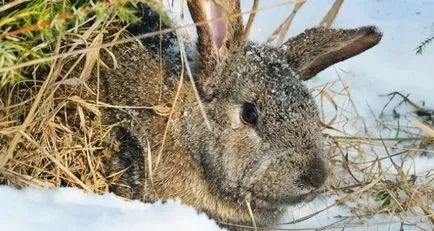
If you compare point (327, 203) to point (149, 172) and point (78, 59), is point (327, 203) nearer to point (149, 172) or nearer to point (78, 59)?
point (149, 172)

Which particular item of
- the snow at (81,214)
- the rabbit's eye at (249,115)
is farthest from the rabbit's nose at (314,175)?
the snow at (81,214)

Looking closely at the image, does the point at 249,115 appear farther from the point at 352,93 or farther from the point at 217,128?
the point at 352,93

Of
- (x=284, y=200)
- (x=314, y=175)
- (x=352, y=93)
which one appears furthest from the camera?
(x=352, y=93)

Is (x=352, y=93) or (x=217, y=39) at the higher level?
(x=352, y=93)

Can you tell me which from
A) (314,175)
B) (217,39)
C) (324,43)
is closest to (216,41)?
(217,39)

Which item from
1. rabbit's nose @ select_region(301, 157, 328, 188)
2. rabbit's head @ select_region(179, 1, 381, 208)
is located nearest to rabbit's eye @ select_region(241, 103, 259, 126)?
rabbit's head @ select_region(179, 1, 381, 208)

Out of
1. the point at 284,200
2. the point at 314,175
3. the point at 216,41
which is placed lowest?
the point at 284,200

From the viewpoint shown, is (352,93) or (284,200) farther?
(352,93)

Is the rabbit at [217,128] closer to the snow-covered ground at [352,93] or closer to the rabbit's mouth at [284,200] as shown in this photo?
the rabbit's mouth at [284,200]
